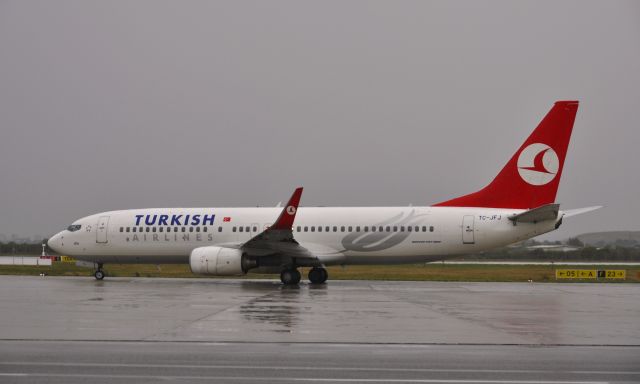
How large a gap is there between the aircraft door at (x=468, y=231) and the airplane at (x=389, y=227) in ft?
0.12

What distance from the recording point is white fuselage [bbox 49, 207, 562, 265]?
27.5m

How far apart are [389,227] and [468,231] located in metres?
2.97

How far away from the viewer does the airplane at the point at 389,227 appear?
26.9 m

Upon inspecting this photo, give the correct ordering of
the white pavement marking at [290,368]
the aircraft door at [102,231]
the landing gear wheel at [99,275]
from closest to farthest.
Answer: the white pavement marking at [290,368] → the landing gear wheel at [99,275] → the aircraft door at [102,231]

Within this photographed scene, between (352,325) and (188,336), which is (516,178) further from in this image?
(188,336)

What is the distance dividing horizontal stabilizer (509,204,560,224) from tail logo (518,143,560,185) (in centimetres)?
180

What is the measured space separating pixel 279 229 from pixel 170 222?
22.3ft

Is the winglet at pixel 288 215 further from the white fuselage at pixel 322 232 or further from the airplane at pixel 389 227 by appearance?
the white fuselage at pixel 322 232

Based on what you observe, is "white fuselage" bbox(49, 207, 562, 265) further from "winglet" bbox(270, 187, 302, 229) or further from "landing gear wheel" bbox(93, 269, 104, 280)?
"winglet" bbox(270, 187, 302, 229)

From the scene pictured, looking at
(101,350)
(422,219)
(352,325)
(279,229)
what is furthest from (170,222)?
(101,350)

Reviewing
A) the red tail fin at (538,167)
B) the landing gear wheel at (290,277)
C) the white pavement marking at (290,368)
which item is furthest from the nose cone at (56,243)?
the white pavement marking at (290,368)

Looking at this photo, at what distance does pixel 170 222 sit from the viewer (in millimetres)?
31078

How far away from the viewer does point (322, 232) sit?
29016 millimetres

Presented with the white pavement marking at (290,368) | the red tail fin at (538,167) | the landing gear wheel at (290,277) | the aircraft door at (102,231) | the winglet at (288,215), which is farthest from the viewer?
the aircraft door at (102,231)
